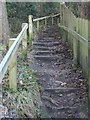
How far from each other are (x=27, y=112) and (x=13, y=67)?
757 millimetres

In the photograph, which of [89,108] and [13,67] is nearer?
[13,67]

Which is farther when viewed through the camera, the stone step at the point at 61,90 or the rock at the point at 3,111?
the stone step at the point at 61,90

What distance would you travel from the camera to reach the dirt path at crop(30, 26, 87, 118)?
5.62 meters

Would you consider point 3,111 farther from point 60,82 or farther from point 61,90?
point 60,82

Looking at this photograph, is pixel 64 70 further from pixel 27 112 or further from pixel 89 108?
pixel 27 112

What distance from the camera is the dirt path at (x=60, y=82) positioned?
562 centimetres

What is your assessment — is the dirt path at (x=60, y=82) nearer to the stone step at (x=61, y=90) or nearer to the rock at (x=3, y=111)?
the stone step at (x=61, y=90)

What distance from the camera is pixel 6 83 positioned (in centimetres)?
545

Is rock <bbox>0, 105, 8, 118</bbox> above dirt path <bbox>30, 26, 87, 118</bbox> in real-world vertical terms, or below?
above

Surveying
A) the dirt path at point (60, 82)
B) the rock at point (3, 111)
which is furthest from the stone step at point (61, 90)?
the rock at point (3, 111)

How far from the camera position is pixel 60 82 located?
696 centimetres

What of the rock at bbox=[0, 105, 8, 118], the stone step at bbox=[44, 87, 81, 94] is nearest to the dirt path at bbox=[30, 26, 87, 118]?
the stone step at bbox=[44, 87, 81, 94]

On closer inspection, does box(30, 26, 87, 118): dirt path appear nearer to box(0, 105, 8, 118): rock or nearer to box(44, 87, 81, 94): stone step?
box(44, 87, 81, 94): stone step

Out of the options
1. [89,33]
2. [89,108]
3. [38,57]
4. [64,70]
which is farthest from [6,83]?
[38,57]
